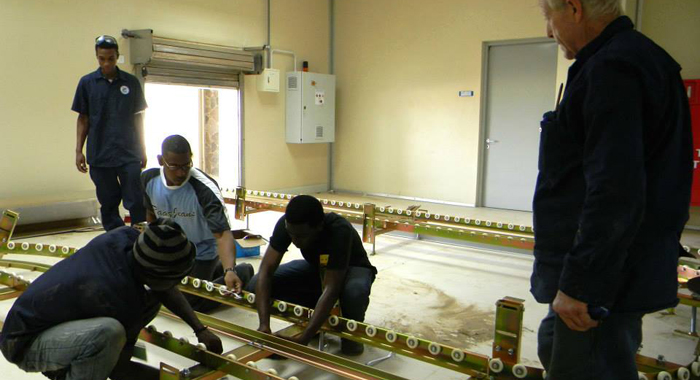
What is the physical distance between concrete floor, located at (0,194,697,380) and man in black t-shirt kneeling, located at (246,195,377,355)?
26 cm

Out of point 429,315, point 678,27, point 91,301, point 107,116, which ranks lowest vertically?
point 429,315

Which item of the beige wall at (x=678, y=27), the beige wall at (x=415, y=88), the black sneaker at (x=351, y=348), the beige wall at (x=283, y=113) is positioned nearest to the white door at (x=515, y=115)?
the beige wall at (x=415, y=88)

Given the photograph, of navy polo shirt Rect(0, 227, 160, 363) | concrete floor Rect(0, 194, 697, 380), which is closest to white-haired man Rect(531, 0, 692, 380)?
navy polo shirt Rect(0, 227, 160, 363)

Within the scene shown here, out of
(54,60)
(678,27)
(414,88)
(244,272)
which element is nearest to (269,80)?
(414,88)

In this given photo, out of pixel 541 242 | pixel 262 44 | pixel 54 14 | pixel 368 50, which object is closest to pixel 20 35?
pixel 54 14

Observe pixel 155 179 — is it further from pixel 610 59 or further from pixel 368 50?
pixel 368 50

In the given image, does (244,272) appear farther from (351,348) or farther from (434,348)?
(434,348)

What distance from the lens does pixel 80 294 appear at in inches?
71.6

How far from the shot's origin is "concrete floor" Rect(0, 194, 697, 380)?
2787 millimetres

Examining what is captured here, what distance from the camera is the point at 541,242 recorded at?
144cm

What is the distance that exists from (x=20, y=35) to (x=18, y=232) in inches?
74.4

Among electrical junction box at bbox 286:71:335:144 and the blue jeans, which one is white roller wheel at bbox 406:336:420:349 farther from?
electrical junction box at bbox 286:71:335:144

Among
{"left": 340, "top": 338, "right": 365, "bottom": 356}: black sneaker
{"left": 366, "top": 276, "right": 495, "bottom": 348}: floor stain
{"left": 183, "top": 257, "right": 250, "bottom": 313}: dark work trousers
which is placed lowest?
{"left": 366, "top": 276, "right": 495, "bottom": 348}: floor stain

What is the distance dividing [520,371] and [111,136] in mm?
3535
